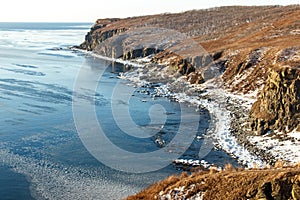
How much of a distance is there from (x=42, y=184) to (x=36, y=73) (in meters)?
59.3

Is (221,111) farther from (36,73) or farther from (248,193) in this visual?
(36,73)

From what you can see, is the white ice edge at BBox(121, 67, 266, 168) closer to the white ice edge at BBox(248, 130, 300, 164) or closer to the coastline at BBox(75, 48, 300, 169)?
the coastline at BBox(75, 48, 300, 169)

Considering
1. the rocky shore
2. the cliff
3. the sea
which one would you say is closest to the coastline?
the rocky shore

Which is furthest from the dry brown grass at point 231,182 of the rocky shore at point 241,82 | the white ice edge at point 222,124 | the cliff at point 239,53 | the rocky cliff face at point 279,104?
the cliff at point 239,53

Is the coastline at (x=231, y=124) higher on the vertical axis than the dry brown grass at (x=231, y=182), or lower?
lower

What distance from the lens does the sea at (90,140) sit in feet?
93.9

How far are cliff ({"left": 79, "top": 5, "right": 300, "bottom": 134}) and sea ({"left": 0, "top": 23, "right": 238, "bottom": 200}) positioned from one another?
28.0ft

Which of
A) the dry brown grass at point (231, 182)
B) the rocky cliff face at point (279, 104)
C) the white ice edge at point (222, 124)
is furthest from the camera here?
the rocky cliff face at point (279, 104)

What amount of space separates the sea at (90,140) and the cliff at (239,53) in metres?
8.54

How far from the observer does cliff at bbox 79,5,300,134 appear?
135 feet

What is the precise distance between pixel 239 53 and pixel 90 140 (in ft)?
Answer: 146

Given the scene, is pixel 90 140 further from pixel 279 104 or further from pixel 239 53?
pixel 239 53

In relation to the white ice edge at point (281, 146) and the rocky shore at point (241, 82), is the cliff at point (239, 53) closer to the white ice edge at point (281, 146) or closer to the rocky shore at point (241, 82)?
the rocky shore at point (241, 82)

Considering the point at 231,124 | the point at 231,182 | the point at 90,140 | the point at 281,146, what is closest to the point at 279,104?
the point at 231,124
